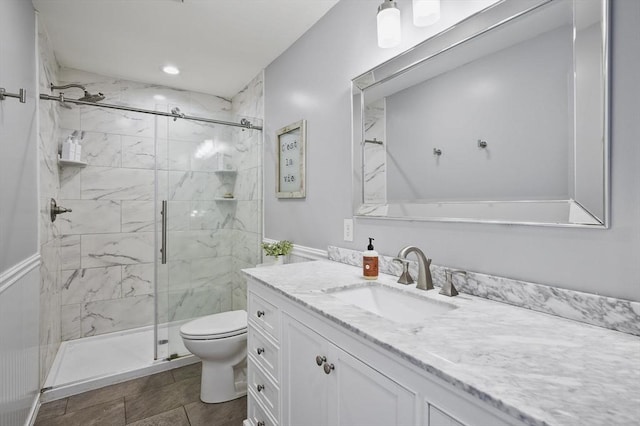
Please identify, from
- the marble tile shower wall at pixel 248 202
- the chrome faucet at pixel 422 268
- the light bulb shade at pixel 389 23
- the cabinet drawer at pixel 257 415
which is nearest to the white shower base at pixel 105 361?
the marble tile shower wall at pixel 248 202

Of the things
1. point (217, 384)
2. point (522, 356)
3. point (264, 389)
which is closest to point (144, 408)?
point (217, 384)

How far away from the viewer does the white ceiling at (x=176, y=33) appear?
6.66 ft

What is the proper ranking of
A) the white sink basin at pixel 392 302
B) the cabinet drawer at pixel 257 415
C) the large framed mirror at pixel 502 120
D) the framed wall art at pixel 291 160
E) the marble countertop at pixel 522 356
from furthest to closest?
the framed wall art at pixel 291 160 → the cabinet drawer at pixel 257 415 → the white sink basin at pixel 392 302 → the large framed mirror at pixel 502 120 → the marble countertop at pixel 522 356

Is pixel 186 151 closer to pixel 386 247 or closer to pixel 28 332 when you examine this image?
pixel 28 332

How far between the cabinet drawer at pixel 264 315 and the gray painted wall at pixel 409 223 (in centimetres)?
62

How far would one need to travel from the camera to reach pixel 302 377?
3.89 feet

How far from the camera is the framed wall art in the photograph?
90.8 inches

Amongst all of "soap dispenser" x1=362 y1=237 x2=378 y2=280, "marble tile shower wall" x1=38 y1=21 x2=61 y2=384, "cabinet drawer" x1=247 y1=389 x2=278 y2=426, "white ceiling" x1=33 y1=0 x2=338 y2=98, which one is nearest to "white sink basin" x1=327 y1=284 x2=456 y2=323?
"soap dispenser" x1=362 y1=237 x2=378 y2=280

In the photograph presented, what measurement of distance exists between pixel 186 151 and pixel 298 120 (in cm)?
91

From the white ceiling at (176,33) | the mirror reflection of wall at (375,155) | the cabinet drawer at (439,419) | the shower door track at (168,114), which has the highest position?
the white ceiling at (176,33)

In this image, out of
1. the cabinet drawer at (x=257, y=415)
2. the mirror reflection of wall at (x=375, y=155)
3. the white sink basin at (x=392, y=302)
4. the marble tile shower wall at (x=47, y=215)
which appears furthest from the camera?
the marble tile shower wall at (x=47, y=215)

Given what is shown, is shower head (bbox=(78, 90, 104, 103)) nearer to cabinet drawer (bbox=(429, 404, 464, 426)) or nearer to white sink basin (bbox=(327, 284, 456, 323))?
white sink basin (bbox=(327, 284, 456, 323))

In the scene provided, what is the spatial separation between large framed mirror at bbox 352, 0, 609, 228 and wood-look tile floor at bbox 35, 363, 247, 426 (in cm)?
158

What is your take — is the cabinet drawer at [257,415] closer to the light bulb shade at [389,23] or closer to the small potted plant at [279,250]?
the small potted plant at [279,250]
